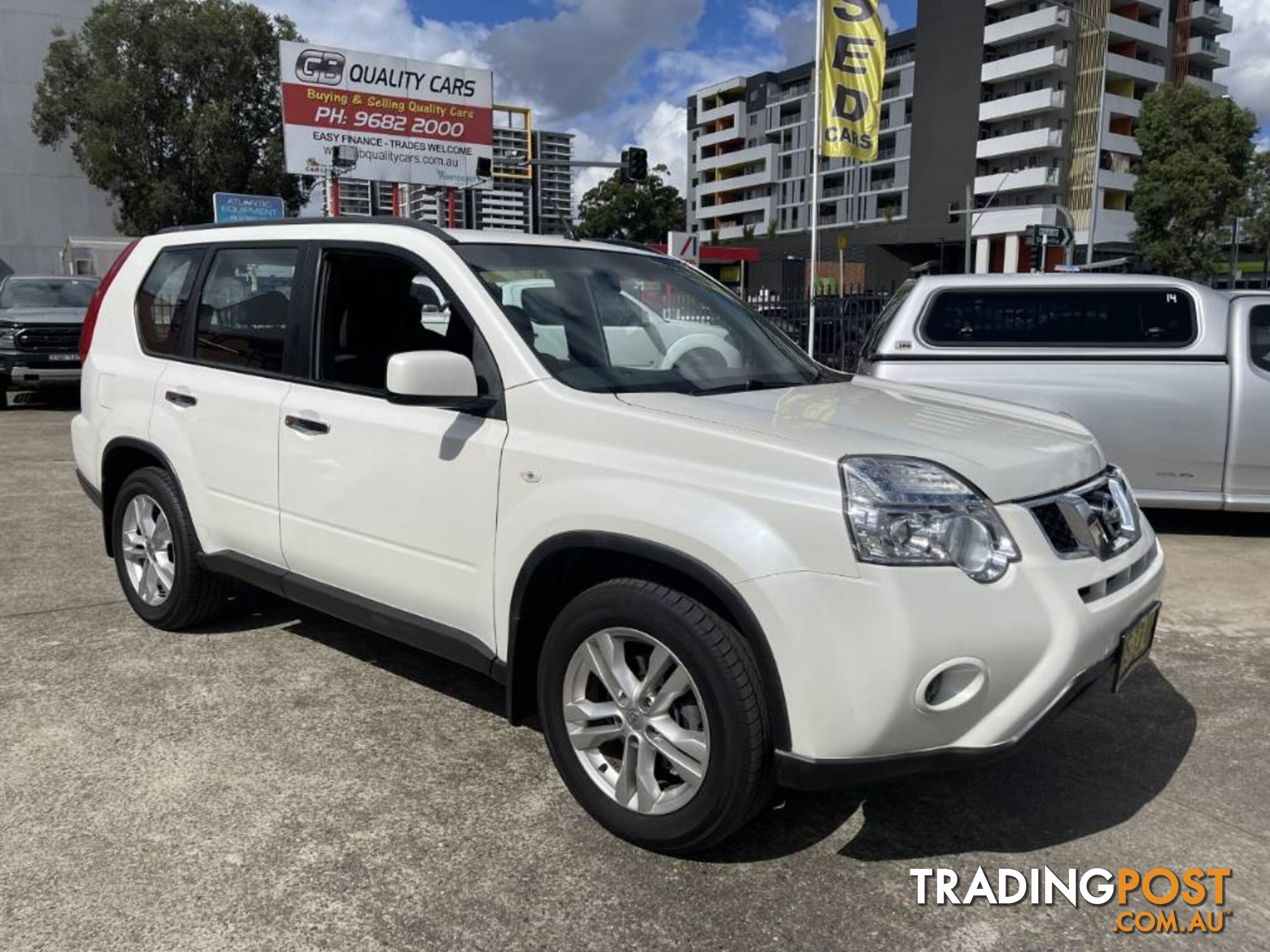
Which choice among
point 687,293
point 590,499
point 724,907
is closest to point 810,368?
point 687,293

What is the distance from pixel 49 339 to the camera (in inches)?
516

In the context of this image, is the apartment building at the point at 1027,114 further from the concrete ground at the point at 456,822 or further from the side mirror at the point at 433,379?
the side mirror at the point at 433,379

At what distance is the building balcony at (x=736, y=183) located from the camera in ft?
318

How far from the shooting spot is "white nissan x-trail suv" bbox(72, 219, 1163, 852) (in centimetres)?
243

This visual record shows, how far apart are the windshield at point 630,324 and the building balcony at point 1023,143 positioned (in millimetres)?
64065

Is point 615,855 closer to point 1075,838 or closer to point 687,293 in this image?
point 1075,838

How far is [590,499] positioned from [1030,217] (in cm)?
6171

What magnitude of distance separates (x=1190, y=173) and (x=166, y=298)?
43748mm

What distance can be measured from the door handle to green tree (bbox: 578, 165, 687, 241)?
7030cm

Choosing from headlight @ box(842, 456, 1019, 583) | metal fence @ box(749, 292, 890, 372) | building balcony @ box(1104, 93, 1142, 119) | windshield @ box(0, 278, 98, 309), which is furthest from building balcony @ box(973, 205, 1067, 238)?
headlight @ box(842, 456, 1019, 583)

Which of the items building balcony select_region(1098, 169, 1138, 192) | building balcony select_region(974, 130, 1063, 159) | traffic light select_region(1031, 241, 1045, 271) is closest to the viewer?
traffic light select_region(1031, 241, 1045, 271)

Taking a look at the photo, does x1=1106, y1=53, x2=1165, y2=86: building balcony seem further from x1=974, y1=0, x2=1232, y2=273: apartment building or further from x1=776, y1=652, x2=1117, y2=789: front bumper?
x1=776, y1=652, x2=1117, y2=789: front bumper

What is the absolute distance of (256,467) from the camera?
12.7 ft

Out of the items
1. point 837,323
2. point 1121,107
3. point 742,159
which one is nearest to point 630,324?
point 837,323
